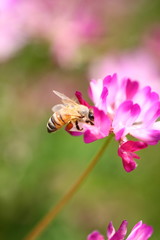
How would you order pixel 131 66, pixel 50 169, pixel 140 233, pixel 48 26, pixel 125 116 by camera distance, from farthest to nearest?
pixel 131 66 → pixel 48 26 → pixel 50 169 → pixel 125 116 → pixel 140 233

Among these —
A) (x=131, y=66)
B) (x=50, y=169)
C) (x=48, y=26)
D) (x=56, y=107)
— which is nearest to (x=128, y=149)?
(x=56, y=107)

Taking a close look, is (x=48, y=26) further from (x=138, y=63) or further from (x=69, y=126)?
(x=69, y=126)

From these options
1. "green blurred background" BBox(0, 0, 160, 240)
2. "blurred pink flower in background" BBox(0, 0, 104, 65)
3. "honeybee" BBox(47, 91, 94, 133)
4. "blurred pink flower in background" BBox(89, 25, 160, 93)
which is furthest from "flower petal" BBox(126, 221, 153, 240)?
"blurred pink flower in background" BBox(89, 25, 160, 93)

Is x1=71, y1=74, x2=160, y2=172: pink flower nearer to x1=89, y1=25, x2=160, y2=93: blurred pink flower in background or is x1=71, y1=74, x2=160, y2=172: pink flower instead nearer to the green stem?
the green stem

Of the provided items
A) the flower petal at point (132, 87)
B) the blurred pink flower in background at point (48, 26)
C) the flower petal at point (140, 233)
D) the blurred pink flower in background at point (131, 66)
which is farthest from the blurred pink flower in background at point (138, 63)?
the flower petal at point (140, 233)

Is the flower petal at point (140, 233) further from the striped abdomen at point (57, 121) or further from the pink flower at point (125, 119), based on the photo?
the striped abdomen at point (57, 121)

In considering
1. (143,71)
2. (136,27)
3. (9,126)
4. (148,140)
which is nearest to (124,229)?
(148,140)
